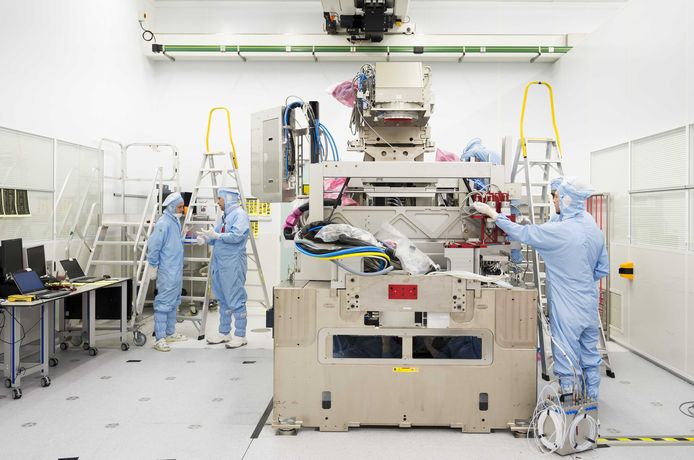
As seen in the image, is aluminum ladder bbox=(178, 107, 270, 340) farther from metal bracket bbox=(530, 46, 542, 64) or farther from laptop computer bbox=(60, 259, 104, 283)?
metal bracket bbox=(530, 46, 542, 64)

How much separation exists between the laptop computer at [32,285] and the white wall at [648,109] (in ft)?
15.5

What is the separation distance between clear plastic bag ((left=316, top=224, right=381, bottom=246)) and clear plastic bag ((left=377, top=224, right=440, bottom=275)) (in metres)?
0.17

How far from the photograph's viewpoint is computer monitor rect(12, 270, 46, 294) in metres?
3.73

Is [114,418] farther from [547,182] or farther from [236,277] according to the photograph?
Answer: [547,182]

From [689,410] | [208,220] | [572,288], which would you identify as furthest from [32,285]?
[689,410]

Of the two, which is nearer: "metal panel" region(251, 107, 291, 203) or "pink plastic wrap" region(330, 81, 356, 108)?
"metal panel" region(251, 107, 291, 203)

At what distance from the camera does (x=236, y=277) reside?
494cm

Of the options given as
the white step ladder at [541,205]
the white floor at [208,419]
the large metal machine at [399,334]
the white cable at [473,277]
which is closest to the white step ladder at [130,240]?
the white floor at [208,419]

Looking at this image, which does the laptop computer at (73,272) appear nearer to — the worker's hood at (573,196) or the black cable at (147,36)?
the black cable at (147,36)

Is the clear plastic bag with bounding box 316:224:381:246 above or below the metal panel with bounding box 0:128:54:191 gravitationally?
below

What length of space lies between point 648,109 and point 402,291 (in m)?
3.26

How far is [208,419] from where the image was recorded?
10.4 ft

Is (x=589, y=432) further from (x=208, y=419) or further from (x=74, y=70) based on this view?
(x=74, y=70)

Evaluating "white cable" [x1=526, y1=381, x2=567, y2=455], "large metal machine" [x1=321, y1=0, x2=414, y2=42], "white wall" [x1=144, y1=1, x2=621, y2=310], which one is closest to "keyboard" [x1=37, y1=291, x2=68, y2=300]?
"white wall" [x1=144, y1=1, x2=621, y2=310]
